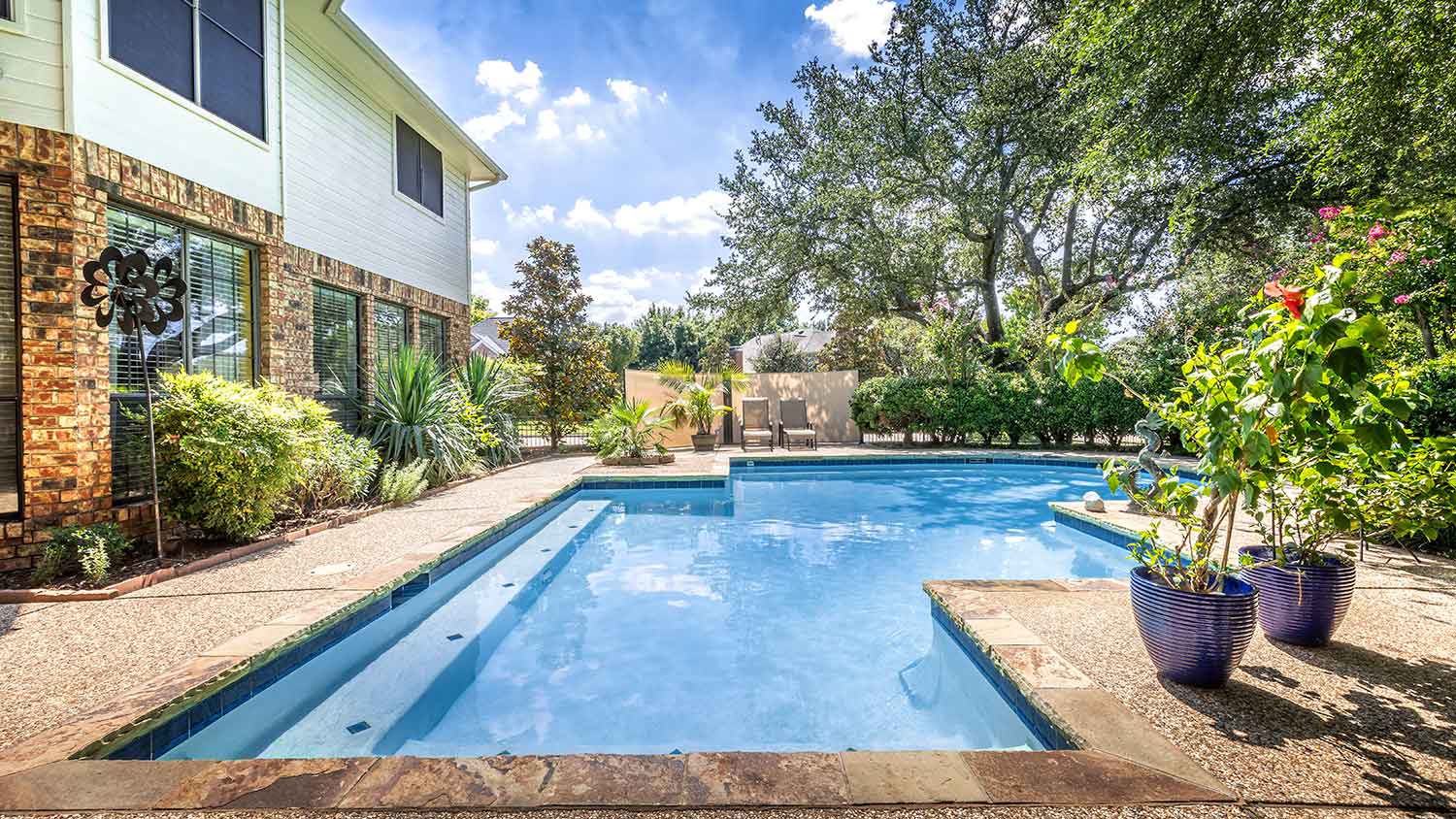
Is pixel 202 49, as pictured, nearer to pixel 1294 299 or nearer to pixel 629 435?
pixel 629 435

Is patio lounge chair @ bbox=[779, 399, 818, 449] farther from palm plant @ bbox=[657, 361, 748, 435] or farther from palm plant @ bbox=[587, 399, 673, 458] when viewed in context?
palm plant @ bbox=[587, 399, 673, 458]

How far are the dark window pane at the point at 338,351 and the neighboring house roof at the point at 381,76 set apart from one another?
2.72 m

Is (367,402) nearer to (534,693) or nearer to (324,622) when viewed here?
(324,622)

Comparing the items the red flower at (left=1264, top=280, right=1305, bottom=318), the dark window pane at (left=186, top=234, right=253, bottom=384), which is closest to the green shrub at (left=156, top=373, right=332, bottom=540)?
the dark window pane at (left=186, top=234, right=253, bottom=384)

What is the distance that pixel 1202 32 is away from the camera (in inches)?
Result: 232

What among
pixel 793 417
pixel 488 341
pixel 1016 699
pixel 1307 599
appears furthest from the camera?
pixel 488 341

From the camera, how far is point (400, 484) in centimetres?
687

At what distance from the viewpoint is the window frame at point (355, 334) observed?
23.2 feet

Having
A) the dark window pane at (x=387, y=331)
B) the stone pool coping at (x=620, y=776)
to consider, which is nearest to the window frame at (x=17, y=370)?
the stone pool coping at (x=620, y=776)

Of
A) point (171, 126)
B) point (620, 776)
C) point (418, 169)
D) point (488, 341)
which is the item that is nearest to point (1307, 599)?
point (620, 776)

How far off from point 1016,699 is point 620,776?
1683 mm

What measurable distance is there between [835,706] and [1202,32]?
22.5ft

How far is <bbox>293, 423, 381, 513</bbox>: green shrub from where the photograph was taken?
5918 millimetres

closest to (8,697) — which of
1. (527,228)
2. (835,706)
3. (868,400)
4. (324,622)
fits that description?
(324,622)
